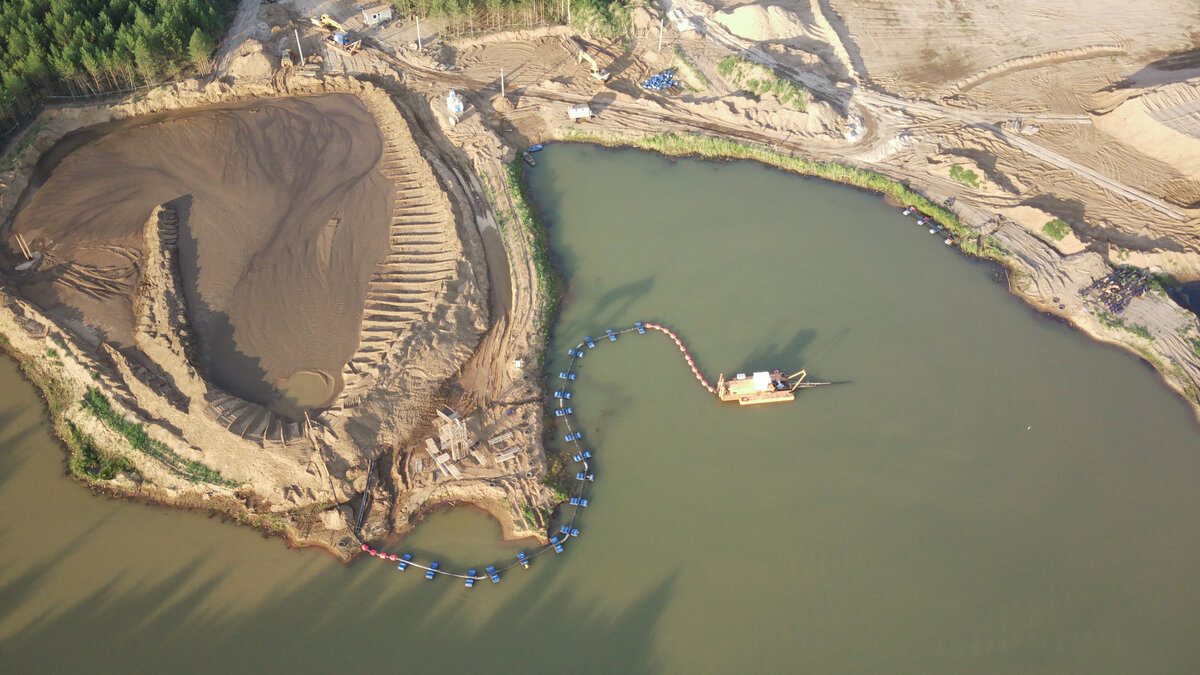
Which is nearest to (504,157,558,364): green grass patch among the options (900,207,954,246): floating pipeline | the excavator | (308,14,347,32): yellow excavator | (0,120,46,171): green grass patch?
the excavator

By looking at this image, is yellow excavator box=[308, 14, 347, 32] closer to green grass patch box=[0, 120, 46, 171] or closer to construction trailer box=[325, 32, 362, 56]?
construction trailer box=[325, 32, 362, 56]

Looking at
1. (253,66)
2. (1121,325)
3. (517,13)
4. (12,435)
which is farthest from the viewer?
(517,13)

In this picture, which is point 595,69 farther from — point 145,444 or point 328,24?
point 145,444

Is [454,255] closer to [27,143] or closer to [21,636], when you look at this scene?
[21,636]

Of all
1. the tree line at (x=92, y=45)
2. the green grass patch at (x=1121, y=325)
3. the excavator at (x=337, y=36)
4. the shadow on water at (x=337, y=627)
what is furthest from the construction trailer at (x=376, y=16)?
the green grass patch at (x=1121, y=325)

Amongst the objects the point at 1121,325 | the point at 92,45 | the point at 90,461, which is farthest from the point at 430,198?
the point at 1121,325
